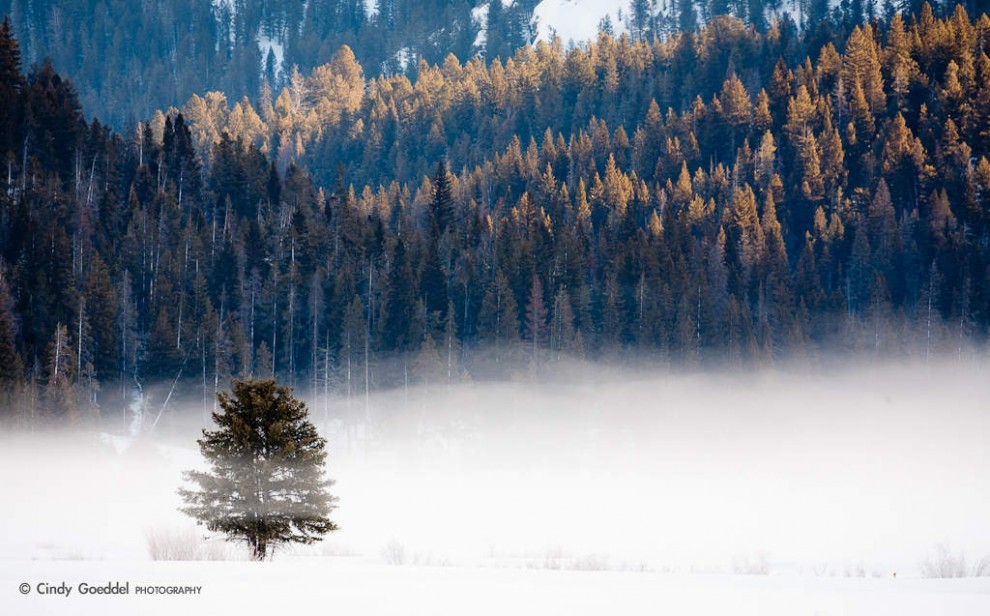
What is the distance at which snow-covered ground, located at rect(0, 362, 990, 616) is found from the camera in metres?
16.2

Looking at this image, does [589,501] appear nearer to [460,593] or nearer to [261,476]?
[261,476]

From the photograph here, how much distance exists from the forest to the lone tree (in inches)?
1933

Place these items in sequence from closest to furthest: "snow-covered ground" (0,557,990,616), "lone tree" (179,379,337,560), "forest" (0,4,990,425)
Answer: "snow-covered ground" (0,557,990,616) → "lone tree" (179,379,337,560) → "forest" (0,4,990,425)

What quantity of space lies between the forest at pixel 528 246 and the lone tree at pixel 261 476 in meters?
49.1

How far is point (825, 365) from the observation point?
100 m

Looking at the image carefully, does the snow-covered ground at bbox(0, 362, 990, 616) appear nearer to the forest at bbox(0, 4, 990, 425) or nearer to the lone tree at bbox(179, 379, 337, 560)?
the lone tree at bbox(179, 379, 337, 560)

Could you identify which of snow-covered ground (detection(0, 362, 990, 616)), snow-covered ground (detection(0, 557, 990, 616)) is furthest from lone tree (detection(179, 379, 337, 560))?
snow-covered ground (detection(0, 557, 990, 616))

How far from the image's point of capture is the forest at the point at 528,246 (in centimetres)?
8325

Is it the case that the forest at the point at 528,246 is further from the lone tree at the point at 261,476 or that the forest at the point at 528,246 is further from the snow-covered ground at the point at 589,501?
the lone tree at the point at 261,476

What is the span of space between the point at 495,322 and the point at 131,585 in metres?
78.3

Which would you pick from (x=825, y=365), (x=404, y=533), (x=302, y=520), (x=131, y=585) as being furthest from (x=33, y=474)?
(x=825, y=365)

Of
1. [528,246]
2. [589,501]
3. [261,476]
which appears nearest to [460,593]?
[261,476]

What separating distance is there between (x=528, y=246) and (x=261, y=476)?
77.9m

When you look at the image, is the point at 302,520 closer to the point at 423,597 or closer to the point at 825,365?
the point at 423,597
